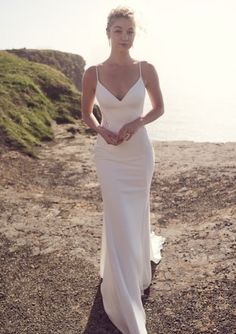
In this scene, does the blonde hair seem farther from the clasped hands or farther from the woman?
the clasped hands

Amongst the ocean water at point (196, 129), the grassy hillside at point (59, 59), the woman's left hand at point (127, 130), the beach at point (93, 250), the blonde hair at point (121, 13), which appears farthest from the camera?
the ocean water at point (196, 129)

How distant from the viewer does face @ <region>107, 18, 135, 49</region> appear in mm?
5461

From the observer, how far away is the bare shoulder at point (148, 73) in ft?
19.2

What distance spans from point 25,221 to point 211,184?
489 centimetres

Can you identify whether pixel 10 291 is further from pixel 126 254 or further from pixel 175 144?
pixel 175 144

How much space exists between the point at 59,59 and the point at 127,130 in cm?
3895

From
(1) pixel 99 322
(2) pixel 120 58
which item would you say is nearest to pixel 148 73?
(2) pixel 120 58

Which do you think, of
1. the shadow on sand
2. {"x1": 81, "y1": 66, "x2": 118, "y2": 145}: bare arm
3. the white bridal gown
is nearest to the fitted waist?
the white bridal gown

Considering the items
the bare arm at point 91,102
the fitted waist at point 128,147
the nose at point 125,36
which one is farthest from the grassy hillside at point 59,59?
the nose at point 125,36

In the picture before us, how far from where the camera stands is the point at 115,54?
5.85 meters

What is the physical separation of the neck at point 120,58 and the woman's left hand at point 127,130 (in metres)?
0.85

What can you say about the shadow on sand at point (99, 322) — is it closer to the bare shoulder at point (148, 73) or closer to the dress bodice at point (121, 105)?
the dress bodice at point (121, 105)

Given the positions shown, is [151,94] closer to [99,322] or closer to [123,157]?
[123,157]

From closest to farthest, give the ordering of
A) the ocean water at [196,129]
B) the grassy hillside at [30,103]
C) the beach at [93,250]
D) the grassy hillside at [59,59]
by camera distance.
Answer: the beach at [93,250]
the grassy hillside at [30,103]
the grassy hillside at [59,59]
the ocean water at [196,129]
